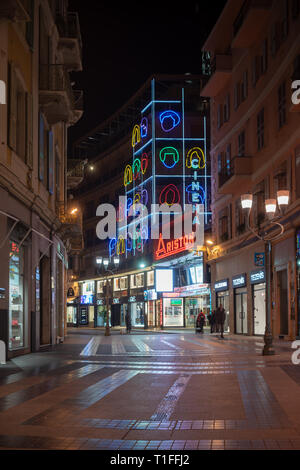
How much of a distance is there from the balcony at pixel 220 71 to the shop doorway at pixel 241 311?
13.0m

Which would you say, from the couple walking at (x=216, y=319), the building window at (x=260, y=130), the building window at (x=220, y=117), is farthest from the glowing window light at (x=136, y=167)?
the building window at (x=260, y=130)

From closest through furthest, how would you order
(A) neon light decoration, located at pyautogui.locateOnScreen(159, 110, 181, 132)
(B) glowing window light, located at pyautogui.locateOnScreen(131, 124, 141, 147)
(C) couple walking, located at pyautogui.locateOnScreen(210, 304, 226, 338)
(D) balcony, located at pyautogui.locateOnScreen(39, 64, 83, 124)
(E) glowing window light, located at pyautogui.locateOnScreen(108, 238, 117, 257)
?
(D) balcony, located at pyautogui.locateOnScreen(39, 64, 83, 124) → (C) couple walking, located at pyautogui.locateOnScreen(210, 304, 226, 338) → (A) neon light decoration, located at pyautogui.locateOnScreen(159, 110, 181, 132) → (B) glowing window light, located at pyautogui.locateOnScreen(131, 124, 141, 147) → (E) glowing window light, located at pyautogui.locateOnScreen(108, 238, 117, 257)

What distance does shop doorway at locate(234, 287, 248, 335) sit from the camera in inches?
1337

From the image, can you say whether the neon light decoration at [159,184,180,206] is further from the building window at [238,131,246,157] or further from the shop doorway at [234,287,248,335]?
the building window at [238,131,246,157]

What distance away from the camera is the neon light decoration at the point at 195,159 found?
58.6 m

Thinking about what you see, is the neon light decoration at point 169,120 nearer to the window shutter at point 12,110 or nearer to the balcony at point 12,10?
the window shutter at point 12,110

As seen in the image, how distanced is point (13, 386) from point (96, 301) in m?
63.2

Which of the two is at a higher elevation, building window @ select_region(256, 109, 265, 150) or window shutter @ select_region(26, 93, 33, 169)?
building window @ select_region(256, 109, 265, 150)

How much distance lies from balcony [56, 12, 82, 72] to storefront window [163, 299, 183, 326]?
2910 cm

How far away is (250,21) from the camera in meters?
30.0

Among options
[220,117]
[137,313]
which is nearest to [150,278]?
[137,313]

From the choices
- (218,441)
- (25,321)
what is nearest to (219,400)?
(218,441)

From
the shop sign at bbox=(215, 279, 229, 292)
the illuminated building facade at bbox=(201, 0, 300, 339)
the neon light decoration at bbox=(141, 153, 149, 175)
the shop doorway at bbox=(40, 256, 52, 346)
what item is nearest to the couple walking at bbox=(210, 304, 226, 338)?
the illuminated building facade at bbox=(201, 0, 300, 339)
